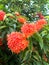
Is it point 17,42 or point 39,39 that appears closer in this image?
point 17,42

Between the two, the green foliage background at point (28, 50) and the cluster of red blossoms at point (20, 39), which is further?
the green foliage background at point (28, 50)

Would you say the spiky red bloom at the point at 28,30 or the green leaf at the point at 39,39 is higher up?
the spiky red bloom at the point at 28,30

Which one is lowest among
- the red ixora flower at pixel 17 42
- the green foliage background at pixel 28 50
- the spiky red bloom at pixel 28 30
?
the green foliage background at pixel 28 50

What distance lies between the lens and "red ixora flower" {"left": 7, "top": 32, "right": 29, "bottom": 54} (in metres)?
1.73

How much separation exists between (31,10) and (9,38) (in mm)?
1825

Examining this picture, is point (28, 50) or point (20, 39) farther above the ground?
point (20, 39)

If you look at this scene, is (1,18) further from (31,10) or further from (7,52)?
(31,10)

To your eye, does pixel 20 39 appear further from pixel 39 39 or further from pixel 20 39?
pixel 39 39

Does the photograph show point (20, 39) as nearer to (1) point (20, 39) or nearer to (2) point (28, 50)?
(1) point (20, 39)

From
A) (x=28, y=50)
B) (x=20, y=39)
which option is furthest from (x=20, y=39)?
(x=28, y=50)

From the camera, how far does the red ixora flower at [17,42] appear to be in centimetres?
173

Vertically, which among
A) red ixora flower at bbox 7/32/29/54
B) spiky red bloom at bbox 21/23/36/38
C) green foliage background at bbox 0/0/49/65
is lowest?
green foliage background at bbox 0/0/49/65

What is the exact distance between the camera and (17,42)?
5.70ft

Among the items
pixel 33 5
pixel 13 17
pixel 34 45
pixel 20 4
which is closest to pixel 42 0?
pixel 33 5
